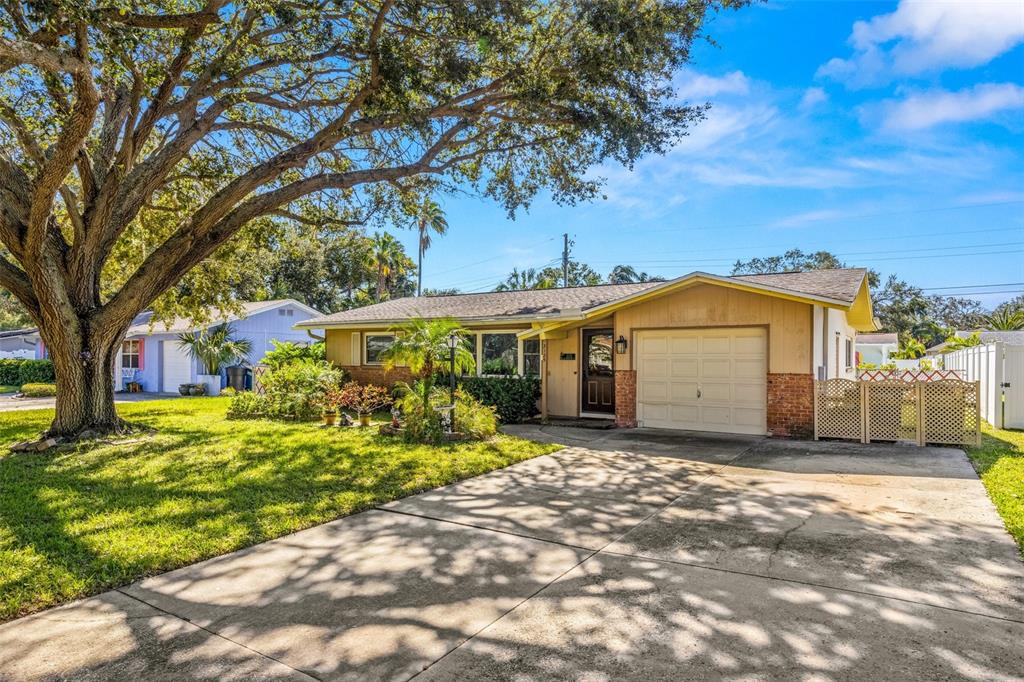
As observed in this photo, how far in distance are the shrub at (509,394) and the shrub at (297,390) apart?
3.48m

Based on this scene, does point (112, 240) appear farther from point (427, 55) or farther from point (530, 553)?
point (530, 553)

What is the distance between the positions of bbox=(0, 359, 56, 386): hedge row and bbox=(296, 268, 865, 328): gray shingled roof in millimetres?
16443

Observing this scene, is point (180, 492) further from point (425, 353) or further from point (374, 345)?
point (374, 345)

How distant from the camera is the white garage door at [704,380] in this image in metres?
10.5

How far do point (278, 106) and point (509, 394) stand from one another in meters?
7.55

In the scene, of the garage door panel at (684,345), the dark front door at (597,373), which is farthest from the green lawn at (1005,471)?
the dark front door at (597,373)

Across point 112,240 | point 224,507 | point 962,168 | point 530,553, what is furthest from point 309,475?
point 962,168

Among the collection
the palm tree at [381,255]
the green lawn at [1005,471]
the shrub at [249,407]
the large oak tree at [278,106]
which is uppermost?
the palm tree at [381,255]

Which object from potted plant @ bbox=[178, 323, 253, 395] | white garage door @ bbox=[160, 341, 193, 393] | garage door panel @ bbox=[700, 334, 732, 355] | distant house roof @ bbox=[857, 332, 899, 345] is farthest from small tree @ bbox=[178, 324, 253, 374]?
distant house roof @ bbox=[857, 332, 899, 345]

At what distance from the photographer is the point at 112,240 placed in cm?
1006

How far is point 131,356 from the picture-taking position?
23547 millimetres

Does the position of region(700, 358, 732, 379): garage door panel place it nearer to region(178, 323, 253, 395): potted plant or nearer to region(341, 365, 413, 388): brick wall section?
region(341, 365, 413, 388): brick wall section

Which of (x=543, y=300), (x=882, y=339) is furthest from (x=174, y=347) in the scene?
(x=882, y=339)

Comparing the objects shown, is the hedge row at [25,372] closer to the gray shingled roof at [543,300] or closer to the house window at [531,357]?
the gray shingled roof at [543,300]
